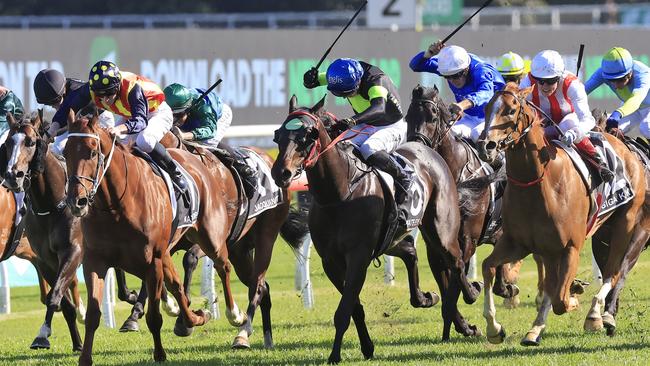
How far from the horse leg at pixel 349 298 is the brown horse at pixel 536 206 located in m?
0.77

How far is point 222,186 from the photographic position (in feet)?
29.7

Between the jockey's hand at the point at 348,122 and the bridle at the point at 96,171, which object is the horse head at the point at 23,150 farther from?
the jockey's hand at the point at 348,122

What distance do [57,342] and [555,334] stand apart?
3532 mm

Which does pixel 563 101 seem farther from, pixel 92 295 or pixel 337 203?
pixel 92 295

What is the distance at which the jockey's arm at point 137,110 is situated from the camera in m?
7.87

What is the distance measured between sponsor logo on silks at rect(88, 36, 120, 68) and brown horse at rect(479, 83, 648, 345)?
36.5 ft

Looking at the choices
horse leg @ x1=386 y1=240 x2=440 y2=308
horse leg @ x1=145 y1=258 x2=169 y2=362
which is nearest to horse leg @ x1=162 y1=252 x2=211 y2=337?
horse leg @ x1=145 y1=258 x2=169 y2=362

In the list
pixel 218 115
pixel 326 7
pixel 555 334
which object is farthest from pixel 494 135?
pixel 326 7

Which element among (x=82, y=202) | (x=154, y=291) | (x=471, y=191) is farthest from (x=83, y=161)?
(x=471, y=191)

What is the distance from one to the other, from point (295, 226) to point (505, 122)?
2631mm

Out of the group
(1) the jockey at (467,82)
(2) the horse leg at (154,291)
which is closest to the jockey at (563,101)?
(1) the jockey at (467,82)

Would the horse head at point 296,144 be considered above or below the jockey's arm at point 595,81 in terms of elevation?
above

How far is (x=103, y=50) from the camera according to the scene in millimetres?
18234

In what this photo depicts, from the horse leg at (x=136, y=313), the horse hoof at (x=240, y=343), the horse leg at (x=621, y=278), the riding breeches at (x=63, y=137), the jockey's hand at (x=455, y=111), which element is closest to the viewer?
the horse leg at (x=621, y=278)
